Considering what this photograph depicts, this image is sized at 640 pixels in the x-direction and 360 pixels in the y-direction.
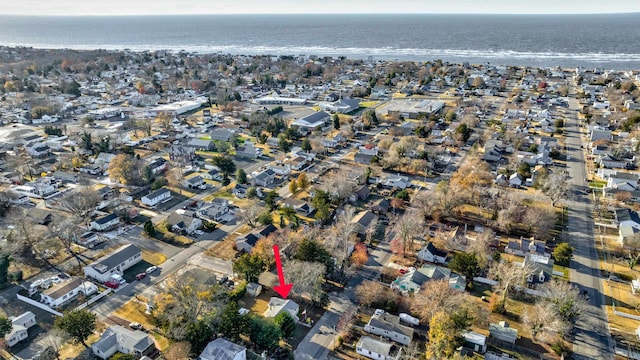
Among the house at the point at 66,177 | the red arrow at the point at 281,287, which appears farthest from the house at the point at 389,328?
the house at the point at 66,177

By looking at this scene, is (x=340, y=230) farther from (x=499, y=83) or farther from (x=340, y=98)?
(x=499, y=83)

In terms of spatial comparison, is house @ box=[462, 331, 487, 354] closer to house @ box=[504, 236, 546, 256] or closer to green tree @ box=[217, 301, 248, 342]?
house @ box=[504, 236, 546, 256]

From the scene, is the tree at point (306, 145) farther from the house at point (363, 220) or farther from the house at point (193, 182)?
the house at point (363, 220)

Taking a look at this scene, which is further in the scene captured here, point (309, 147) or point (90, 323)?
point (309, 147)

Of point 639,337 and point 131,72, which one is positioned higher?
point 131,72

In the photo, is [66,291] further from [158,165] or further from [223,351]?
[158,165]

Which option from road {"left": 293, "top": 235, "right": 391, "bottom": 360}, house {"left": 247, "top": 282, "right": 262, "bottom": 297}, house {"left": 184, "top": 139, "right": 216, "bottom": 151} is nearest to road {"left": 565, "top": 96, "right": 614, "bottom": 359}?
road {"left": 293, "top": 235, "right": 391, "bottom": 360}

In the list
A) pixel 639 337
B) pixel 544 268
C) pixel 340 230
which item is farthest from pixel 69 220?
pixel 639 337
